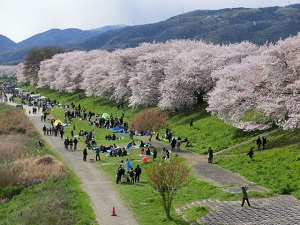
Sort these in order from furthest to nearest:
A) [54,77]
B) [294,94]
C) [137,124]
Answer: [54,77]
[137,124]
[294,94]

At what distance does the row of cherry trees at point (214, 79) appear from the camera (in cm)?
3597

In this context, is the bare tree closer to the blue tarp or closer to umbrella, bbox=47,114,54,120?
the blue tarp

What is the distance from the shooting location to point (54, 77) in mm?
117000

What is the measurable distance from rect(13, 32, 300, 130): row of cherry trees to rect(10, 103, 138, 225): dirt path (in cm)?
1443

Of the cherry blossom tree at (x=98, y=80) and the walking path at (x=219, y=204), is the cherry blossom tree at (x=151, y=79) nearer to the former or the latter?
the cherry blossom tree at (x=98, y=80)

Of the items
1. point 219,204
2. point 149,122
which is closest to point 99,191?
point 219,204

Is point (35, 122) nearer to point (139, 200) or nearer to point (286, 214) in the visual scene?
point (139, 200)

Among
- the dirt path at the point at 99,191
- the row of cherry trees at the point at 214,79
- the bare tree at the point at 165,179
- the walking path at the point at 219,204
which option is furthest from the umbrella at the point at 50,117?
the bare tree at the point at 165,179

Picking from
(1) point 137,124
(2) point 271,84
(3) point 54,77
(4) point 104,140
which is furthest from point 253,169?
(3) point 54,77

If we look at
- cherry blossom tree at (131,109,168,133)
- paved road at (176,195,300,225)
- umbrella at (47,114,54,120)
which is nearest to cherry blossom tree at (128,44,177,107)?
umbrella at (47,114,54,120)

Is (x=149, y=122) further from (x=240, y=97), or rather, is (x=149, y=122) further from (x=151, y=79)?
(x=151, y=79)

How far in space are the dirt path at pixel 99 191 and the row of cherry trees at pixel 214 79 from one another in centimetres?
1443

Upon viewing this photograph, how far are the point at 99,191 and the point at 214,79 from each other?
28.6 metres

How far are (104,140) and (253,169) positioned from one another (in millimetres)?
23358
